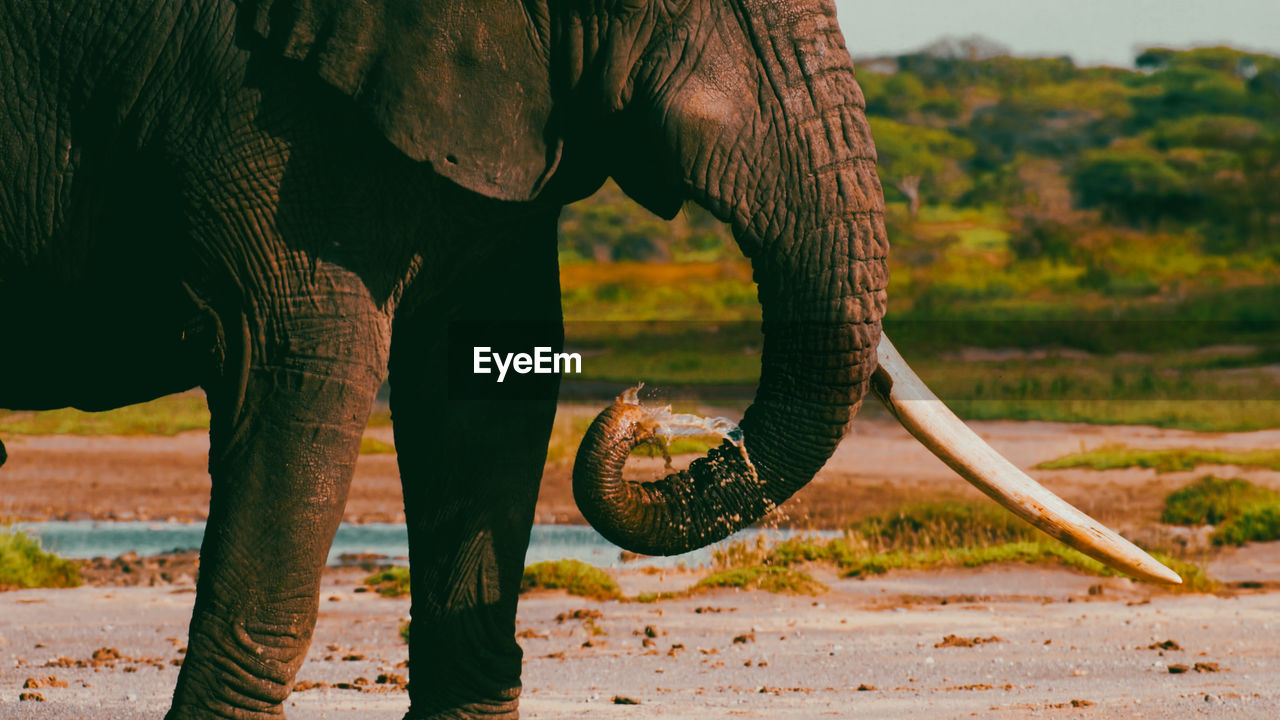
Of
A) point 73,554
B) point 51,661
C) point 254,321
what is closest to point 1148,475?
point 73,554

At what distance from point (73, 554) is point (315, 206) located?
1238 cm

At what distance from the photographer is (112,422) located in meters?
27.9

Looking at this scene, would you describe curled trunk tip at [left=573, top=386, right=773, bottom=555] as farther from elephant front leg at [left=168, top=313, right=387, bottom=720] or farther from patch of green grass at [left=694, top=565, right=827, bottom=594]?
patch of green grass at [left=694, top=565, right=827, bottom=594]

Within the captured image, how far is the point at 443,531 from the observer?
7.60 meters

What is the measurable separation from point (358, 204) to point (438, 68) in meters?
0.55

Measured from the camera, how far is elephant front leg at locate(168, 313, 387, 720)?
6.39 m

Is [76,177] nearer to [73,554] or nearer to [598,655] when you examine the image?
[598,655]

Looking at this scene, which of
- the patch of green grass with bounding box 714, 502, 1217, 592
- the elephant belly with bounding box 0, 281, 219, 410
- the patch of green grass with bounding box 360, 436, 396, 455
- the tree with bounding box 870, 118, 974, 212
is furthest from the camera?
the tree with bounding box 870, 118, 974, 212

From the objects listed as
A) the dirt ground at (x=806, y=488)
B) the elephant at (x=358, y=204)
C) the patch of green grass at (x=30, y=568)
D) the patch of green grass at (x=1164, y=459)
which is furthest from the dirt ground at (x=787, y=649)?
the patch of green grass at (x=1164, y=459)

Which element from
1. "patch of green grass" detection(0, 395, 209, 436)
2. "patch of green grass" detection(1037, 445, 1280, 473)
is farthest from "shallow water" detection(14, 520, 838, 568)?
"patch of green grass" detection(0, 395, 209, 436)

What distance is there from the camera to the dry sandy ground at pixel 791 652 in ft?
29.9

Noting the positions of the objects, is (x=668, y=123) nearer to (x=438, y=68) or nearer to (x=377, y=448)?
(x=438, y=68)

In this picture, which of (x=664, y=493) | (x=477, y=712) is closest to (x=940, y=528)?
(x=477, y=712)

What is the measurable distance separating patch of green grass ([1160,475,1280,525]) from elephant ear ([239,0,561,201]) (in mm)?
13575
